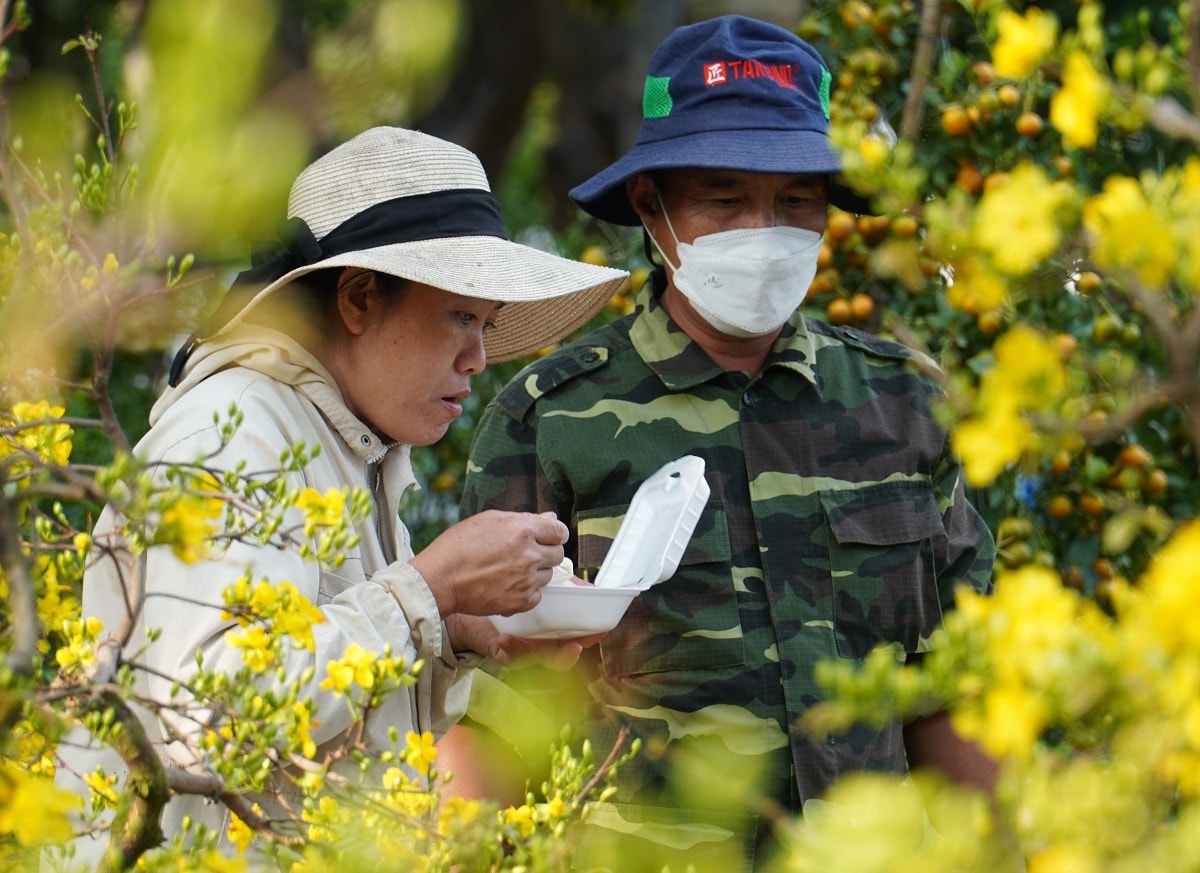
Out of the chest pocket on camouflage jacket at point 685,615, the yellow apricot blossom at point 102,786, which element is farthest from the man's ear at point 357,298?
the yellow apricot blossom at point 102,786

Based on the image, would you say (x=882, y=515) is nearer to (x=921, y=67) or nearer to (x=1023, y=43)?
(x=921, y=67)

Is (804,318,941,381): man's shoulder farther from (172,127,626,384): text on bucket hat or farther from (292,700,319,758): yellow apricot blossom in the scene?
(292,700,319,758): yellow apricot blossom

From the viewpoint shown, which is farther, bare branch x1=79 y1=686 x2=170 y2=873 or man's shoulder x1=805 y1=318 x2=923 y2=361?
man's shoulder x1=805 y1=318 x2=923 y2=361

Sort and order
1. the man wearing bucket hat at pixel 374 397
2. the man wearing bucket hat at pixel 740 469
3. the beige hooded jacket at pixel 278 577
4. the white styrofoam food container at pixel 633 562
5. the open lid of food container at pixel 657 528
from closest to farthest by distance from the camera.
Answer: the beige hooded jacket at pixel 278 577, the man wearing bucket hat at pixel 374 397, the white styrofoam food container at pixel 633 562, the open lid of food container at pixel 657 528, the man wearing bucket hat at pixel 740 469

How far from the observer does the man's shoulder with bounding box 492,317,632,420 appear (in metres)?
2.62

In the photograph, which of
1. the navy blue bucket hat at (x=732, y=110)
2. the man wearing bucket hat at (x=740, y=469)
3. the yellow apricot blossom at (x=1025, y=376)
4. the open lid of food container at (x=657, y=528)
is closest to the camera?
the yellow apricot blossom at (x=1025, y=376)

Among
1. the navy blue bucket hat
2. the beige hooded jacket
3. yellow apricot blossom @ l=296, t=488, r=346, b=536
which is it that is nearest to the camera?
yellow apricot blossom @ l=296, t=488, r=346, b=536

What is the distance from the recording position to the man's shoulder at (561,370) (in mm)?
2621

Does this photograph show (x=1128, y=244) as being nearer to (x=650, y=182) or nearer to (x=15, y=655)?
(x=15, y=655)

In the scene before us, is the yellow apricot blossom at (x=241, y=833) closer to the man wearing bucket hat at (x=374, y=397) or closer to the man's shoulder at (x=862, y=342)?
the man wearing bucket hat at (x=374, y=397)

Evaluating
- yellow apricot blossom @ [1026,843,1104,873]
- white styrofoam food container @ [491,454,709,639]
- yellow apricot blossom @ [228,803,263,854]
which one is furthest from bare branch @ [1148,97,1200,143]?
white styrofoam food container @ [491,454,709,639]

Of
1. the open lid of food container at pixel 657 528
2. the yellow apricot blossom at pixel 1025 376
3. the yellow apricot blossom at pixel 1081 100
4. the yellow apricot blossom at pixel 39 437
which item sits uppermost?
the yellow apricot blossom at pixel 1081 100

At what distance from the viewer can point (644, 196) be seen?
9.12 feet

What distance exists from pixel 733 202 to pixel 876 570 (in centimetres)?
72
